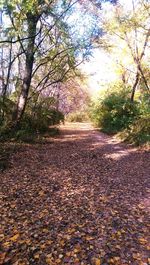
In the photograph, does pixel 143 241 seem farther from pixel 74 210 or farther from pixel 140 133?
pixel 140 133

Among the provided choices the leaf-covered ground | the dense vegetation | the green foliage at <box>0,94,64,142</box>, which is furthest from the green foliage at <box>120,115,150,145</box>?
the green foliage at <box>0,94,64,142</box>

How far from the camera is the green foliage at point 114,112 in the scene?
18.0m

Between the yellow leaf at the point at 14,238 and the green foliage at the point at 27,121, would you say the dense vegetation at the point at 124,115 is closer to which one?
the green foliage at the point at 27,121

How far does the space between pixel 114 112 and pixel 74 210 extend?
519 inches

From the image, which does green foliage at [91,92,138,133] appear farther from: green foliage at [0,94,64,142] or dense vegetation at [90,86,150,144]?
green foliage at [0,94,64,142]

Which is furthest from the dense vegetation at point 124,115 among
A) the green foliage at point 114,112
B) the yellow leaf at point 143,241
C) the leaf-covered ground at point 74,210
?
the yellow leaf at point 143,241

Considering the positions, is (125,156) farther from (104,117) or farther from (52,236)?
(104,117)

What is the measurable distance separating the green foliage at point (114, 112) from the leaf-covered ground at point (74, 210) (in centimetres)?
691

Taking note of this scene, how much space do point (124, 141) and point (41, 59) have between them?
577 cm

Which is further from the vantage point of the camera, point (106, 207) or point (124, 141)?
point (124, 141)

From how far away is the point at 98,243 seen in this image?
496cm

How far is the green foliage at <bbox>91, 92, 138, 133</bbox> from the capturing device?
18.0m

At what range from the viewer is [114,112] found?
62.4 feet

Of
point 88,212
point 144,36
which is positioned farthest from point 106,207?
point 144,36
